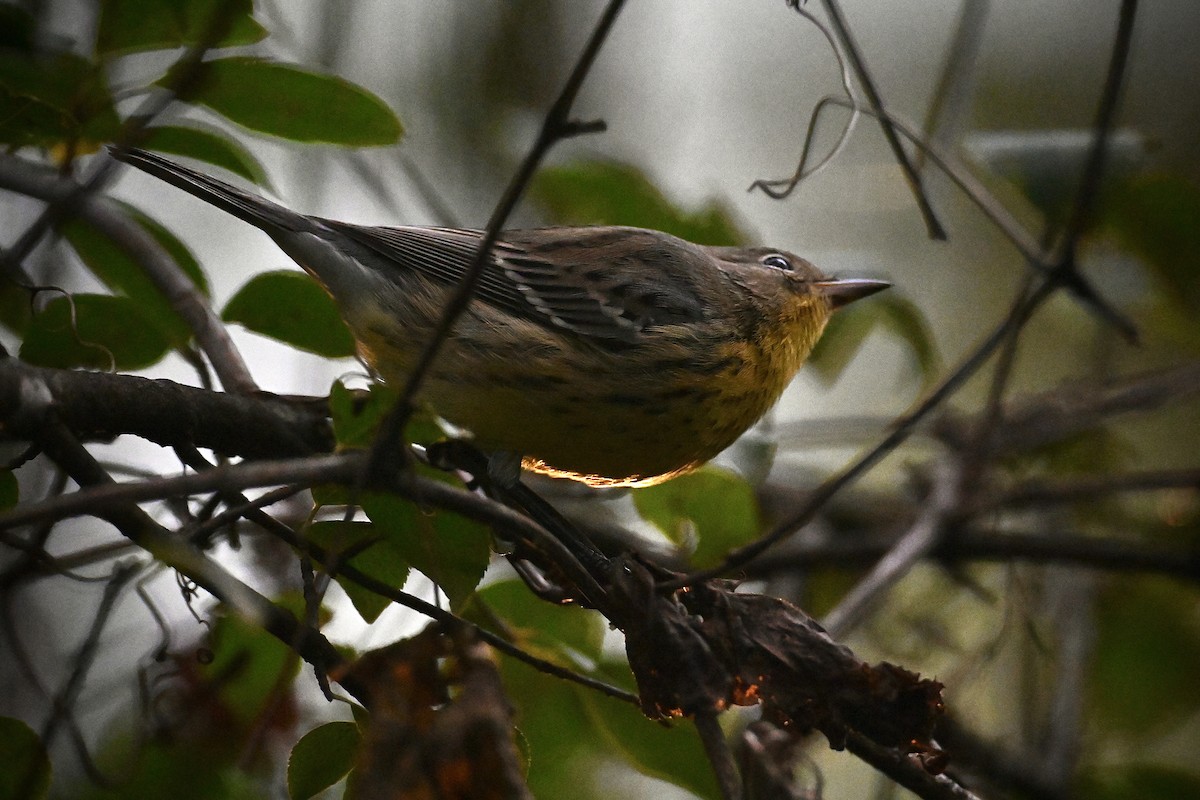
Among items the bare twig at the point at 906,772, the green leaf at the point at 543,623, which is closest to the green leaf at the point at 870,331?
the green leaf at the point at 543,623

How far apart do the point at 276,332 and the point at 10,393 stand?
2.99 feet

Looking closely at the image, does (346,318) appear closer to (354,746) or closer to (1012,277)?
(354,746)

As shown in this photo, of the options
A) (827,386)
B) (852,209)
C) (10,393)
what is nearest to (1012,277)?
(852,209)

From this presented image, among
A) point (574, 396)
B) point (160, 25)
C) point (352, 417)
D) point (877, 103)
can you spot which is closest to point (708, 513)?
point (574, 396)

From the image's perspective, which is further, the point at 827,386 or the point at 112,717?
the point at 827,386

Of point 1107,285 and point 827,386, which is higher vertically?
point 1107,285

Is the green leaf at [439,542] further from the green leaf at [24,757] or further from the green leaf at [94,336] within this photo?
the green leaf at [94,336]

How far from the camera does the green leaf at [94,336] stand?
247cm

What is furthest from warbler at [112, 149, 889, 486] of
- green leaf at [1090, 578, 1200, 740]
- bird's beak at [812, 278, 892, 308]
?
green leaf at [1090, 578, 1200, 740]

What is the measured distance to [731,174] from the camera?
8.34m

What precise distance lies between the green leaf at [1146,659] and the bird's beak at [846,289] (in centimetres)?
183

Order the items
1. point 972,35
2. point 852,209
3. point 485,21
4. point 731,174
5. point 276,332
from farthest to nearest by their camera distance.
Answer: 1. point 731,174
2. point 852,209
3. point 485,21
4. point 972,35
5. point 276,332

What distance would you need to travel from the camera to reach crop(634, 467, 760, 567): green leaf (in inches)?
117

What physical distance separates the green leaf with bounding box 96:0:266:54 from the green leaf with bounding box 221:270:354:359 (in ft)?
1.80
